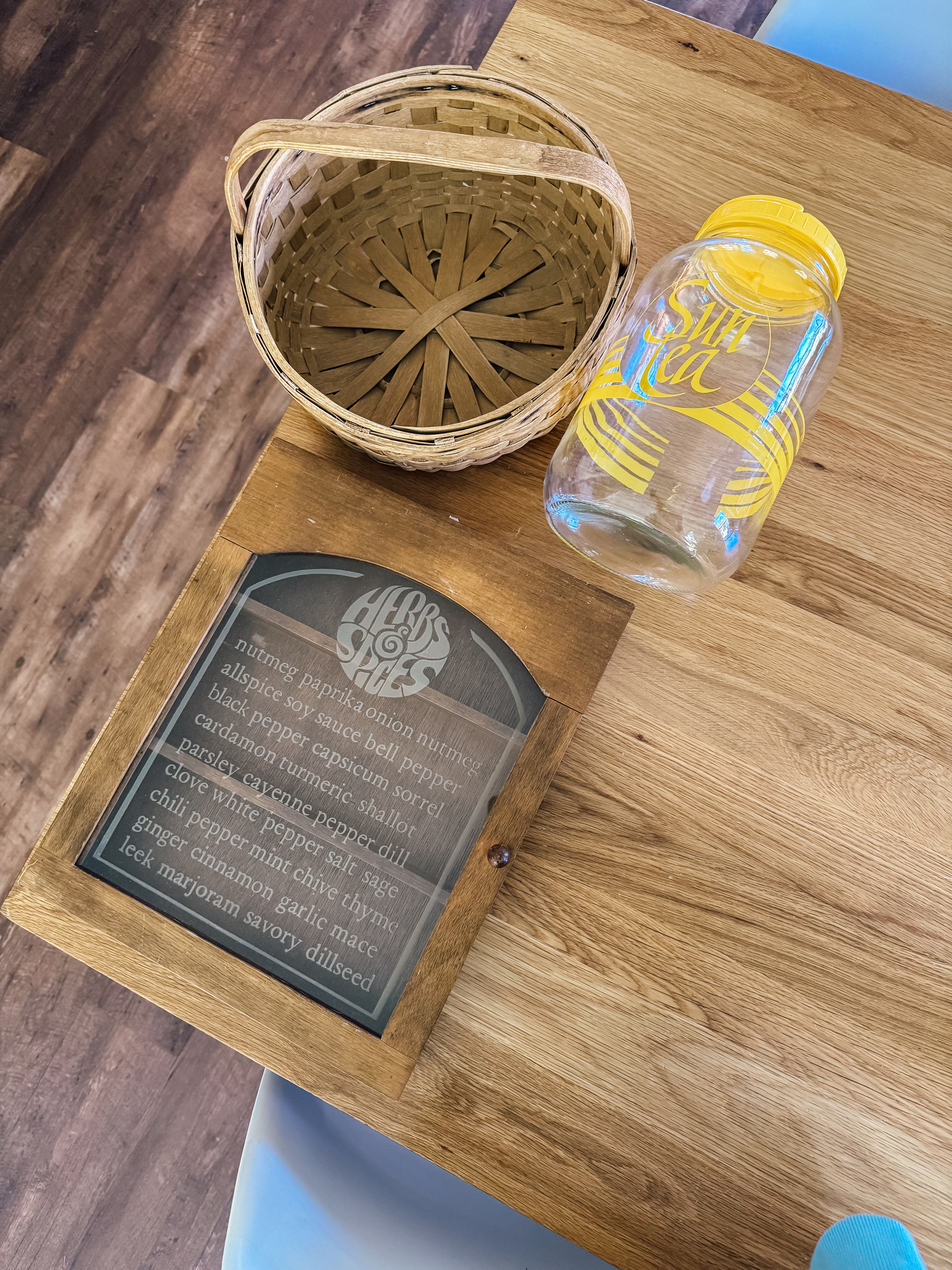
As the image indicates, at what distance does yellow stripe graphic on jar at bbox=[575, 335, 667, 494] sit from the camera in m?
0.52

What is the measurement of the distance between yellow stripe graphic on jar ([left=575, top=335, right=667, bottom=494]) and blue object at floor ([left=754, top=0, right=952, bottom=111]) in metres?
0.49

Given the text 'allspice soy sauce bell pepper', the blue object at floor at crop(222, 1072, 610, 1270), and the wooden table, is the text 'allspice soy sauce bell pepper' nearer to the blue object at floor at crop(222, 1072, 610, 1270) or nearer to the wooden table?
the wooden table

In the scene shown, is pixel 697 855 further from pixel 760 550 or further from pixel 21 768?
pixel 21 768

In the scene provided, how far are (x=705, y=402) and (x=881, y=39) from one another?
0.54 m

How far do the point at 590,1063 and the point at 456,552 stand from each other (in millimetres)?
373

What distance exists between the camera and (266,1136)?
67 centimetres

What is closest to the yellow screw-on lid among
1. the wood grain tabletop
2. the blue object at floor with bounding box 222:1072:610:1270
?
the wood grain tabletop

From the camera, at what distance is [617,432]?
20.4 inches

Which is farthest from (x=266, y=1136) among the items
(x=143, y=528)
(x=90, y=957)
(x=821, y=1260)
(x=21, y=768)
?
(x=143, y=528)

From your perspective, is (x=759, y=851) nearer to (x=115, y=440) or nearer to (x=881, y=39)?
(x=881, y=39)

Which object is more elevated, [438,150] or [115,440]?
[438,150]

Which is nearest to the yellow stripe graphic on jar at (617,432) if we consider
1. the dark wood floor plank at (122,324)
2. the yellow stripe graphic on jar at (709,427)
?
the yellow stripe graphic on jar at (709,427)

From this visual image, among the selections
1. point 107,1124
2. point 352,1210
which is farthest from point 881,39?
point 107,1124

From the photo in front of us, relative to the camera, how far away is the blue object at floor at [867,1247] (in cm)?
50
